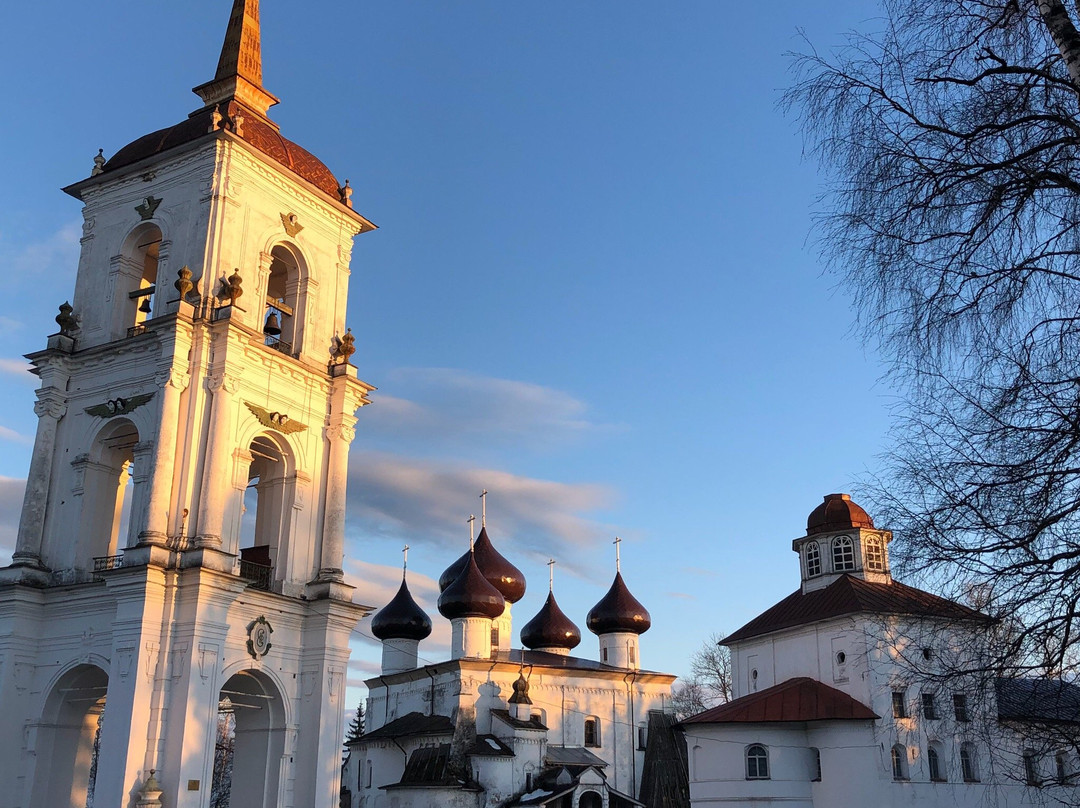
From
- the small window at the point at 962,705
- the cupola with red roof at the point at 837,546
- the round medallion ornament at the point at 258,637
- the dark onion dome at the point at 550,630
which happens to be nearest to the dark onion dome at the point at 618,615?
the dark onion dome at the point at 550,630

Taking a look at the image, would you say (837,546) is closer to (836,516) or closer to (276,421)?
(836,516)

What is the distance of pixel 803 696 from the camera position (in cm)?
3475

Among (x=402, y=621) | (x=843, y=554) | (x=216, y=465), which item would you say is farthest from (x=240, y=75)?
(x=402, y=621)

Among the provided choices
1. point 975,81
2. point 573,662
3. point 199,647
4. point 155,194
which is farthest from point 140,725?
point 573,662

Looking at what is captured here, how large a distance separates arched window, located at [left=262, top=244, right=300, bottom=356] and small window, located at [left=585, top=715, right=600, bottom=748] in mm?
27399

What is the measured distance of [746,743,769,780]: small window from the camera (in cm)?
3366

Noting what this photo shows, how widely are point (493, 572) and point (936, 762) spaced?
75.3 feet

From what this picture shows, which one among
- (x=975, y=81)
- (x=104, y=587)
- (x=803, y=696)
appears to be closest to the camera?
(x=975, y=81)

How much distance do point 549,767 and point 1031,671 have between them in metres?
Result: 35.8

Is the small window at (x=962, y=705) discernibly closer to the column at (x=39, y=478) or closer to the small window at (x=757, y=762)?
the column at (x=39, y=478)

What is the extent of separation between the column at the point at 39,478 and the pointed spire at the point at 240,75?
8266 mm

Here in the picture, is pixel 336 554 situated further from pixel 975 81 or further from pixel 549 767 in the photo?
pixel 549 767

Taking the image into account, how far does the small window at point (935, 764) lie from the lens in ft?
110

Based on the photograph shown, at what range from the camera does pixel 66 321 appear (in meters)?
23.1
